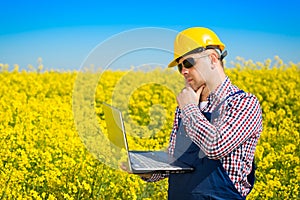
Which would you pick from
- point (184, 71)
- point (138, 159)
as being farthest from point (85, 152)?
point (184, 71)

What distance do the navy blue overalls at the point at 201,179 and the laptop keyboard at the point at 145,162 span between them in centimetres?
11

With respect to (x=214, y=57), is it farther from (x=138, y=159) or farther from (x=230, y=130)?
(x=138, y=159)

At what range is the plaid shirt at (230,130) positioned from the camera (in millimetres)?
2113

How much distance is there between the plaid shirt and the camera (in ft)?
6.93

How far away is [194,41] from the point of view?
7.59ft

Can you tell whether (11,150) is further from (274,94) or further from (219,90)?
(274,94)

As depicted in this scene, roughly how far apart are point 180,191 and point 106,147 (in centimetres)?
175

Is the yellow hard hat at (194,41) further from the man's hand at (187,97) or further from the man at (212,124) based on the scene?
the man's hand at (187,97)

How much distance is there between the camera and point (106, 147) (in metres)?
4.12

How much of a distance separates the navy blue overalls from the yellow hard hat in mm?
266

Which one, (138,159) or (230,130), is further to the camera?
(138,159)

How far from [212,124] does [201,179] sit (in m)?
0.23

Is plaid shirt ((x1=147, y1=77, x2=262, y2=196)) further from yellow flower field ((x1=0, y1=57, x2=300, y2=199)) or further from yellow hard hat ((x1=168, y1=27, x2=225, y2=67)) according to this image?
yellow flower field ((x1=0, y1=57, x2=300, y2=199))

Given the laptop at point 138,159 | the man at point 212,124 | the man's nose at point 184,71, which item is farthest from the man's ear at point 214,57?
the laptop at point 138,159
